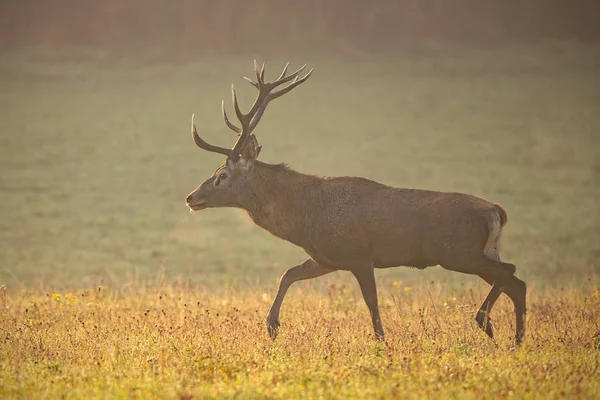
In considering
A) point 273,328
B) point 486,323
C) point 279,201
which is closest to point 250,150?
point 279,201

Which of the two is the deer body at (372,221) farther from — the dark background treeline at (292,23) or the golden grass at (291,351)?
the dark background treeline at (292,23)

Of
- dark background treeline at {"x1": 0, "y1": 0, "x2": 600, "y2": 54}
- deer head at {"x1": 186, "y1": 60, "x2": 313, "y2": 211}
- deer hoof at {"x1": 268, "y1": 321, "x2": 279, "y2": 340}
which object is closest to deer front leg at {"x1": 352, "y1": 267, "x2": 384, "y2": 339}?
deer hoof at {"x1": 268, "y1": 321, "x2": 279, "y2": 340}

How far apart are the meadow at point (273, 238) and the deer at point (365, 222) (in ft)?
2.06

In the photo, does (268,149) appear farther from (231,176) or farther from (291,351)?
(291,351)

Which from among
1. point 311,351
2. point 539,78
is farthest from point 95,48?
point 311,351

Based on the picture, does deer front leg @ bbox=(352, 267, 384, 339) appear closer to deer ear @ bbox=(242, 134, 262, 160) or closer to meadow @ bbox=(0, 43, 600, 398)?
meadow @ bbox=(0, 43, 600, 398)

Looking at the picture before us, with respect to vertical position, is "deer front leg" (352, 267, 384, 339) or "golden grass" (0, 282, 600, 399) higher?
"deer front leg" (352, 267, 384, 339)

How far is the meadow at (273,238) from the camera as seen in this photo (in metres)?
8.99

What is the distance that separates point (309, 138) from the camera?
45219 mm

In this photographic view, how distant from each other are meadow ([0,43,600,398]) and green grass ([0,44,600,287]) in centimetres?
15

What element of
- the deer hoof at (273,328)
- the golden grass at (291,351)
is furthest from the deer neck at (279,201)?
the golden grass at (291,351)

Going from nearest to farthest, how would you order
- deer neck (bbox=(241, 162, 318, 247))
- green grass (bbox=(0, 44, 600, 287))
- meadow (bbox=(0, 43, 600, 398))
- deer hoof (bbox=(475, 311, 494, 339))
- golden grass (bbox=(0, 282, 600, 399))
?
golden grass (bbox=(0, 282, 600, 399)) < meadow (bbox=(0, 43, 600, 398)) < deer hoof (bbox=(475, 311, 494, 339)) < deer neck (bbox=(241, 162, 318, 247)) < green grass (bbox=(0, 44, 600, 287))

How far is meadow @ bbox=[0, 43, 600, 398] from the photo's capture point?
899 cm

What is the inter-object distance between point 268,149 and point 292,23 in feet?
72.1
